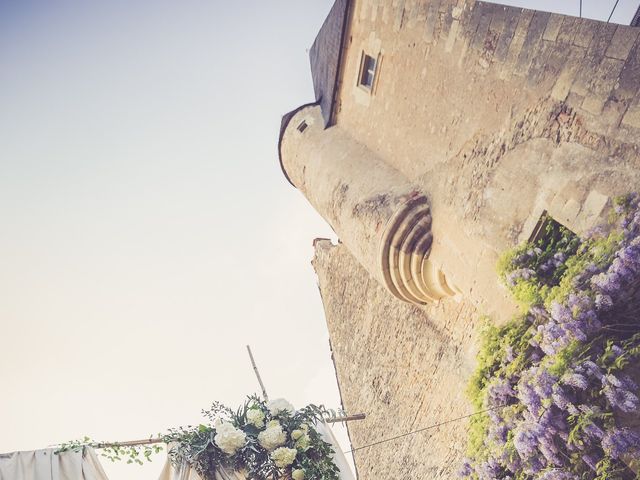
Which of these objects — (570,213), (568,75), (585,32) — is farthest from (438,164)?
(585,32)

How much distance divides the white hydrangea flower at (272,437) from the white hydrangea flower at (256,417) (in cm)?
10

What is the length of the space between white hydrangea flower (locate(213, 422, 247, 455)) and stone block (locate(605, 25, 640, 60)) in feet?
13.9

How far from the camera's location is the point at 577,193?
3783 mm

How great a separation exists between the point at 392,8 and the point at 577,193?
4.02 m

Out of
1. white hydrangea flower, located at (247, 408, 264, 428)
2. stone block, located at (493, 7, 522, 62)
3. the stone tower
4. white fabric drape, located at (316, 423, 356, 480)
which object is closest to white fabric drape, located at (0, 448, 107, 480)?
white hydrangea flower, located at (247, 408, 264, 428)

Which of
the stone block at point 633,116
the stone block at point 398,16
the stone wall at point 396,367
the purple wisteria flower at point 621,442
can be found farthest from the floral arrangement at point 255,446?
the stone block at point 398,16

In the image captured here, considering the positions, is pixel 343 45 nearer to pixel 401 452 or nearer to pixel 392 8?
pixel 392 8

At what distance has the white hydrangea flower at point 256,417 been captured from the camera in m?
3.87

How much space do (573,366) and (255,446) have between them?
2563mm

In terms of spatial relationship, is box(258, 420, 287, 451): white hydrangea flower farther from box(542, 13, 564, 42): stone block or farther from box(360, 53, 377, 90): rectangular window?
box(360, 53, 377, 90): rectangular window

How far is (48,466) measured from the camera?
351 cm

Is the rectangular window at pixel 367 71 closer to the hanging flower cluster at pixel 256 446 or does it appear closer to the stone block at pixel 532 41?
the stone block at pixel 532 41

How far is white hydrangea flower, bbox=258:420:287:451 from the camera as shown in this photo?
3688mm

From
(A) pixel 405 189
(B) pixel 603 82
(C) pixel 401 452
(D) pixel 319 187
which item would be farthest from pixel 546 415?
(D) pixel 319 187
